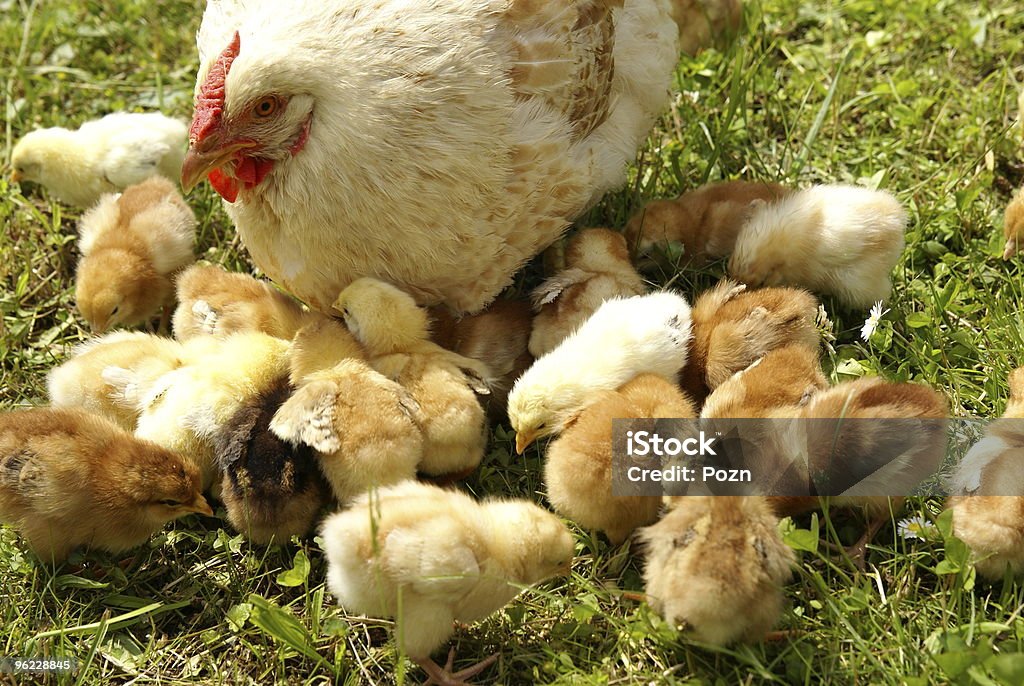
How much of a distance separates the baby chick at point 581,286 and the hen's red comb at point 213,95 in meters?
1.12

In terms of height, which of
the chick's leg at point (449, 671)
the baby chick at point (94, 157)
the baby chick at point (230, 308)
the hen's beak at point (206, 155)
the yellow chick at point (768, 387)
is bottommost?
the chick's leg at point (449, 671)

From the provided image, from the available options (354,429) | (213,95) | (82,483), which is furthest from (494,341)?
(82,483)

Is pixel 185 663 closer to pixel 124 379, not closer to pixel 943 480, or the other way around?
pixel 124 379

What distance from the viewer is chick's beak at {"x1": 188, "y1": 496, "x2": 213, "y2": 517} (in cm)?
276

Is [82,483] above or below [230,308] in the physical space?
below

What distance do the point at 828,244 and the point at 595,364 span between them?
3.07 feet

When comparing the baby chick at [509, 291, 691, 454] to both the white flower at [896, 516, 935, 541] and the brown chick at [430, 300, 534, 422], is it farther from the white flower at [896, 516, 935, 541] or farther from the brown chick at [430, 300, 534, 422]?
the white flower at [896, 516, 935, 541]

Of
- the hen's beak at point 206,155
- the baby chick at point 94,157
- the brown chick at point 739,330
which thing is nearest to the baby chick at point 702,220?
the brown chick at point 739,330

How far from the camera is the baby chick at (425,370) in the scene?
273cm

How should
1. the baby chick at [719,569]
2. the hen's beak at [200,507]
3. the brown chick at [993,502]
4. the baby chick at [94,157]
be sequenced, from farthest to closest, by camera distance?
1. the baby chick at [94,157]
2. the hen's beak at [200,507]
3. the brown chick at [993,502]
4. the baby chick at [719,569]

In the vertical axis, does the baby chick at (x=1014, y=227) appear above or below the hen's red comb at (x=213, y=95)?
below

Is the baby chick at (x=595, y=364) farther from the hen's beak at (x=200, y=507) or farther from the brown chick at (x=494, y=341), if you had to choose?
the hen's beak at (x=200, y=507)

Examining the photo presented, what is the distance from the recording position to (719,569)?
220 cm

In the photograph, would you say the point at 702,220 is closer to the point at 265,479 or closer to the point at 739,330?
the point at 739,330
